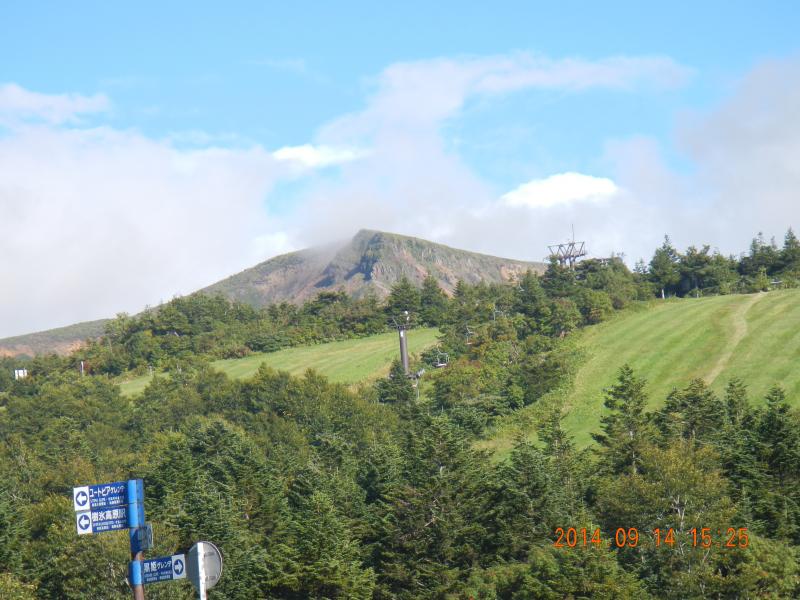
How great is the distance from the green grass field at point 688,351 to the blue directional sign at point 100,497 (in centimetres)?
6642

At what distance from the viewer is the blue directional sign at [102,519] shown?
16875mm

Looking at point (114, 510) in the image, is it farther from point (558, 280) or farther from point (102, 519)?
point (558, 280)

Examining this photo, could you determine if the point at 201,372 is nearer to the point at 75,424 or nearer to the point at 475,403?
the point at 75,424

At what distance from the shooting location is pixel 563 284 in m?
148

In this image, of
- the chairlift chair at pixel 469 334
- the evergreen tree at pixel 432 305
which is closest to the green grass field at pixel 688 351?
the chairlift chair at pixel 469 334

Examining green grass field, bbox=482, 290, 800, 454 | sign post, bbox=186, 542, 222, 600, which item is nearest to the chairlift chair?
green grass field, bbox=482, 290, 800, 454

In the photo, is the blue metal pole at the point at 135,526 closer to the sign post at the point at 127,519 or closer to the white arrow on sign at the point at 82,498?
the sign post at the point at 127,519

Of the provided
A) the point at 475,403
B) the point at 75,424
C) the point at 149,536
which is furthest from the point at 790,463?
the point at 75,424

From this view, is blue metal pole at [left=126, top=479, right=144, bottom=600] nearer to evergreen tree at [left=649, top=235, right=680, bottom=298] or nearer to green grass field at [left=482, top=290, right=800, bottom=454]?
green grass field at [left=482, top=290, right=800, bottom=454]

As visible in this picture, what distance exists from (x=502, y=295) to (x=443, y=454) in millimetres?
98423
